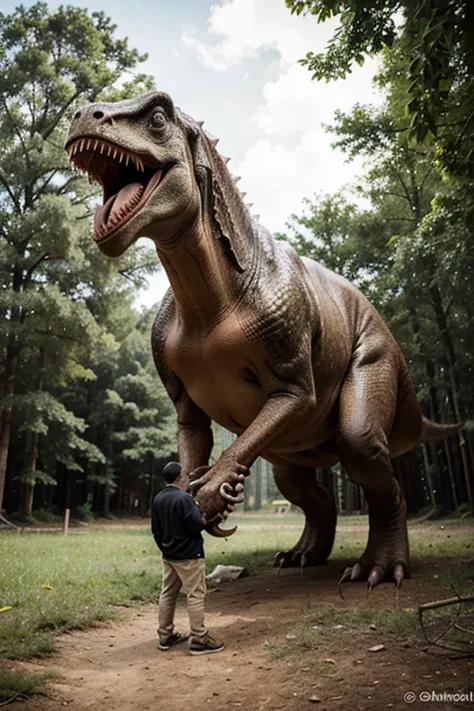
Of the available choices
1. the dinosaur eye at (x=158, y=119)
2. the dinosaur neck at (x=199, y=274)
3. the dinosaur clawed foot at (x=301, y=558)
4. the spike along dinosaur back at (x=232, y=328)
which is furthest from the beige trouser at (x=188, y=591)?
the dinosaur clawed foot at (x=301, y=558)

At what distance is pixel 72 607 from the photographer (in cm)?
456

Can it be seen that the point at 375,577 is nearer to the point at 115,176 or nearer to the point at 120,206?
the point at 120,206

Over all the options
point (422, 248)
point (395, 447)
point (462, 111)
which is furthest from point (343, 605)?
point (422, 248)

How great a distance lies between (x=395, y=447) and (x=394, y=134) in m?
10.1

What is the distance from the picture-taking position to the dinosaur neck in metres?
3.76

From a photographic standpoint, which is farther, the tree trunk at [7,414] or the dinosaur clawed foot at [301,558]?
the tree trunk at [7,414]

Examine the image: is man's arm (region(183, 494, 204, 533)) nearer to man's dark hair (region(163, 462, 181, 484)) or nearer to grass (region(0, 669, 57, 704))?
man's dark hair (region(163, 462, 181, 484))

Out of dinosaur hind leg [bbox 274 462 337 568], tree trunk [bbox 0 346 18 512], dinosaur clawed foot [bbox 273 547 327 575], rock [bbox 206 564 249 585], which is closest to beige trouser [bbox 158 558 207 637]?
rock [bbox 206 564 249 585]

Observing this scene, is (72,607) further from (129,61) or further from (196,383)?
(129,61)

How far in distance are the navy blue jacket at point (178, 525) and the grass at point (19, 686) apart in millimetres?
994

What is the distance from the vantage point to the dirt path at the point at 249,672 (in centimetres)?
256

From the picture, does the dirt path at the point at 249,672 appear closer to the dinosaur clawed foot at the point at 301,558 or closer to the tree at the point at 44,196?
the dinosaur clawed foot at the point at 301,558

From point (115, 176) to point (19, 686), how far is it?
2.67m

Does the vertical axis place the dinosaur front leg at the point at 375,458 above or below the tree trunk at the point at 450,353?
below
